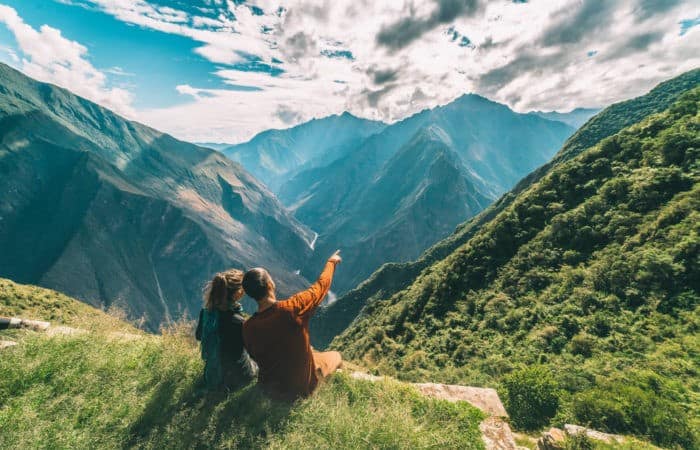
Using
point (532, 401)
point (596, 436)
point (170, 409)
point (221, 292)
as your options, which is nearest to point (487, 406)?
point (532, 401)

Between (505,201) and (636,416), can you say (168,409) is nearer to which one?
(636,416)

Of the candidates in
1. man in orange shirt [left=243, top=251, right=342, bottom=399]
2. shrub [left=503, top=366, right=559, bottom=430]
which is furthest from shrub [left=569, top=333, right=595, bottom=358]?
man in orange shirt [left=243, top=251, right=342, bottom=399]

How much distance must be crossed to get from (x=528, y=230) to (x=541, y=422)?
20268 millimetres

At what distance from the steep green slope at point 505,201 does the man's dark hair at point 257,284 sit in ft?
214

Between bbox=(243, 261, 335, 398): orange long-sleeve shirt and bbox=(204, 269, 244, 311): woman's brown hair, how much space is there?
0.95 metres

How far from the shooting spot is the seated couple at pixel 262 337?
4.77 meters

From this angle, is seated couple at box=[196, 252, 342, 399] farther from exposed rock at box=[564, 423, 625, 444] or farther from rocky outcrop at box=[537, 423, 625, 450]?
exposed rock at box=[564, 423, 625, 444]

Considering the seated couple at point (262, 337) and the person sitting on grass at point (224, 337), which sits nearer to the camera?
the seated couple at point (262, 337)

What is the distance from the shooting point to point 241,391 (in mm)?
5523

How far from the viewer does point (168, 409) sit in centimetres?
501

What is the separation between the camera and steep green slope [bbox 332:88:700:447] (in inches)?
320

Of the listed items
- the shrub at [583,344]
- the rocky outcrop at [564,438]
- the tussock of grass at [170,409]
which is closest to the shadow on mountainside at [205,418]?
the tussock of grass at [170,409]

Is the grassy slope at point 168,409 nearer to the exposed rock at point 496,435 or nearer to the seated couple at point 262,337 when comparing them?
the exposed rock at point 496,435

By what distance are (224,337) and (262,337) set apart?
1.40 metres
